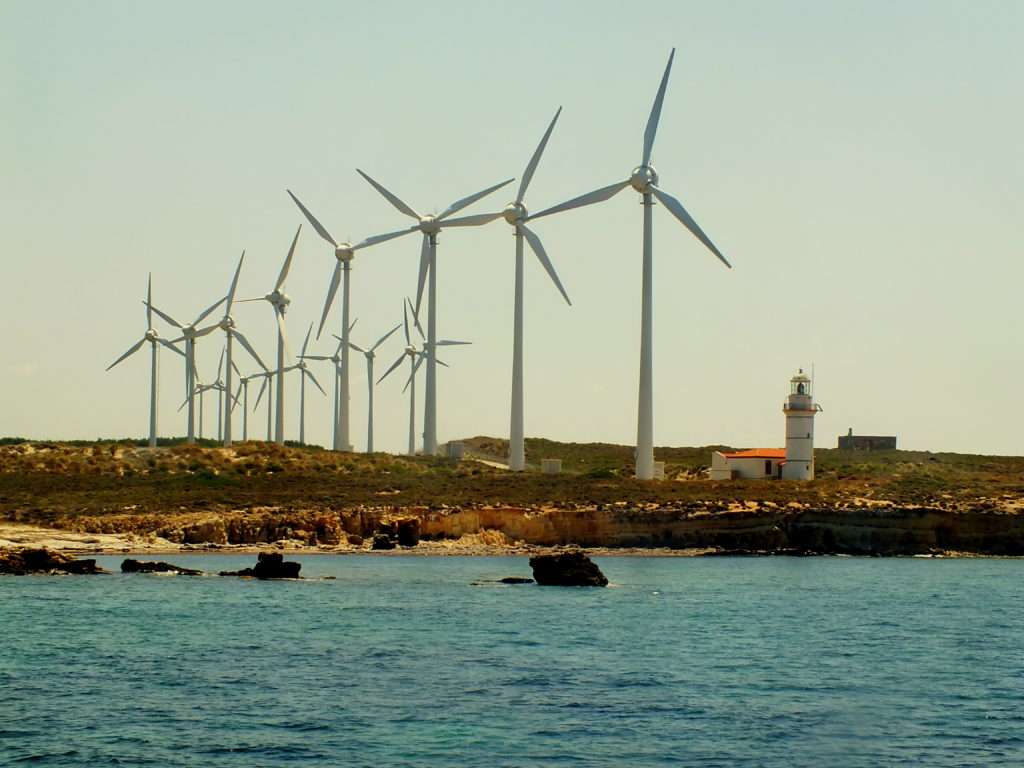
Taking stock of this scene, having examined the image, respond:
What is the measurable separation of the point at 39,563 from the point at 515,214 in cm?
5620

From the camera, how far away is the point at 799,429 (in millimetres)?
118375

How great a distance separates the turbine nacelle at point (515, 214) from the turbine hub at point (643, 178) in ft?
41.0

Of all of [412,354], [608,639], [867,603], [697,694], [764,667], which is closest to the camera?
[697,694]

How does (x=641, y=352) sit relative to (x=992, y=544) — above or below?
above

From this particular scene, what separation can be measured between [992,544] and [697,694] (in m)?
64.2

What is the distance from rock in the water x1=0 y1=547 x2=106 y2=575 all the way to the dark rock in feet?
78.8

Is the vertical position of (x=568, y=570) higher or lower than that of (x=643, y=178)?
lower

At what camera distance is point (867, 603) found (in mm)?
67750

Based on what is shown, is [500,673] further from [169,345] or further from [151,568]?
[169,345]

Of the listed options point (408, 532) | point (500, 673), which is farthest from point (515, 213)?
point (500, 673)

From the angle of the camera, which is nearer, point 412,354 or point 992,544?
point 992,544

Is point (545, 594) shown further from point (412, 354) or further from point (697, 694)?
point (412, 354)

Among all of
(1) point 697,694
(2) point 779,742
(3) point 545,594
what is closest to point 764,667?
(1) point 697,694

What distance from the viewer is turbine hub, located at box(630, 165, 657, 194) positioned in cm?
11106
